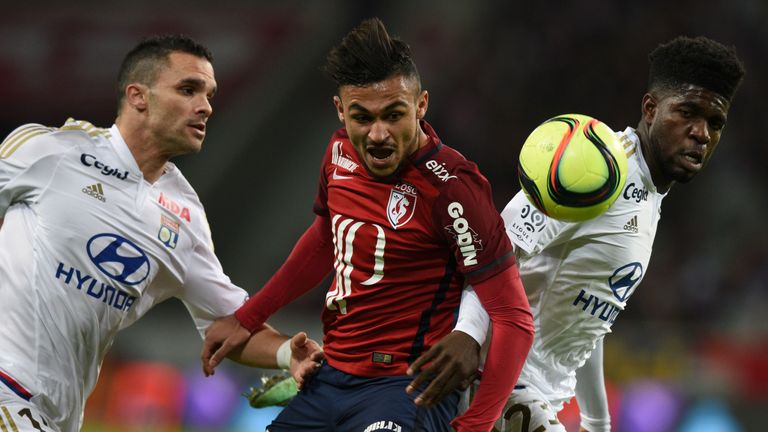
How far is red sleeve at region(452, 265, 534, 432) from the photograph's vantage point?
3834 mm

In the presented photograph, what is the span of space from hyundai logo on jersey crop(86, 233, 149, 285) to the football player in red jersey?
0.98m

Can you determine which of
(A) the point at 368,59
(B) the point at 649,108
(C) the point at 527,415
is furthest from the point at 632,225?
(A) the point at 368,59

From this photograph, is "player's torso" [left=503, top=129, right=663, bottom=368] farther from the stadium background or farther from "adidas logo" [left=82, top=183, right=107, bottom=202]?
the stadium background

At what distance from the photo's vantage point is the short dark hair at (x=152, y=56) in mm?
4930

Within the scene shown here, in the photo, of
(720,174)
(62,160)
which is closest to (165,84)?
(62,160)

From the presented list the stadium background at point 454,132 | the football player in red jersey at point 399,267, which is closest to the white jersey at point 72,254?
the football player in red jersey at point 399,267

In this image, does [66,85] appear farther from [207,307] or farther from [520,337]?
[520,337]

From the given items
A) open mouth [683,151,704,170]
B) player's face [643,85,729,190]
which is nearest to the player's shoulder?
player's face [643,85,729,190]

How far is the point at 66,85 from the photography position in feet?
50.7

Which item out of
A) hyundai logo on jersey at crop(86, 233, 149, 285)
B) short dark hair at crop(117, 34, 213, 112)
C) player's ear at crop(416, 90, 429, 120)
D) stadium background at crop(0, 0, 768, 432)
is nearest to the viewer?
player's ear at crop(416, 90, 429, 120)

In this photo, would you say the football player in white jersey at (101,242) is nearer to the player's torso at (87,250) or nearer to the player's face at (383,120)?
the player's torso at (87,250)

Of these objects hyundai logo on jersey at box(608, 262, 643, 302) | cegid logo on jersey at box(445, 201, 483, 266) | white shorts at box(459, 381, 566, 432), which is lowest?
white shorts at box(459, 381, 566, 432)

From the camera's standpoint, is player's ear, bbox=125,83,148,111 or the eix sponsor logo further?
player's ear, bbox=125,83,148,111

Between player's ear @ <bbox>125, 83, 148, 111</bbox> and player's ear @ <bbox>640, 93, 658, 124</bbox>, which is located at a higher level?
player's ear @ <bbox>125, 83, 148, 111</bbox>
